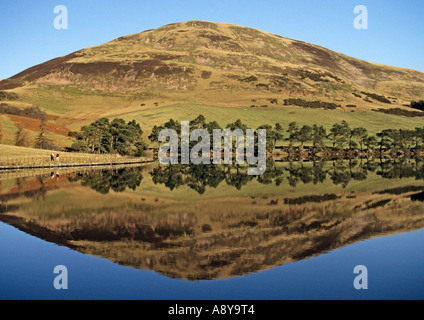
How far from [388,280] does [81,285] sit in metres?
11.8

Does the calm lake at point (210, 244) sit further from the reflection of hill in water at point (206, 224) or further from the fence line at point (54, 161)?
the fence line at point (54, 161)

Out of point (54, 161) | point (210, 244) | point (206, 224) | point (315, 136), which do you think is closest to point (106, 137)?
point (54, 161)

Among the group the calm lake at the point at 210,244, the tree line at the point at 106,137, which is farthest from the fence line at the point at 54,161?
the calm lake at the point at 210,244

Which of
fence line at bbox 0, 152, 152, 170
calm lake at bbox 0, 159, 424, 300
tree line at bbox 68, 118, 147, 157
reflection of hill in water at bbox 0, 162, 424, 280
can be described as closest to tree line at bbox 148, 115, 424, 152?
tree line at bbox 68, 118, 147, 157

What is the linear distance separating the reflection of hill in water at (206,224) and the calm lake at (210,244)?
0.29 ft

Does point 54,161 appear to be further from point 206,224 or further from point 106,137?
point 206,224

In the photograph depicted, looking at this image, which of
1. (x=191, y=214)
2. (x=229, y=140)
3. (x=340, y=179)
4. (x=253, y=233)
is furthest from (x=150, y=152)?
(x=253, y=233)

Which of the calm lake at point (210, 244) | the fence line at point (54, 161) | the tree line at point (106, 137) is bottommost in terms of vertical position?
the calm lake at point (210, 244)

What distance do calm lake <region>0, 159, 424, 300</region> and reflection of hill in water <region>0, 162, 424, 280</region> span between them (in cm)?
9

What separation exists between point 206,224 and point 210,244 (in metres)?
5.81

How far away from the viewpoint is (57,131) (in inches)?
5413

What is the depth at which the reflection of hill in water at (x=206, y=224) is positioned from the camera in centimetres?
2125

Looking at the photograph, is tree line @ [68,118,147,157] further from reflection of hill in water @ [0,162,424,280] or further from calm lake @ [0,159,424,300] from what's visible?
calm lake @ [0,159,424,300]

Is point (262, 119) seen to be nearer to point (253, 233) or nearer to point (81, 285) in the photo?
point (253, 233)
